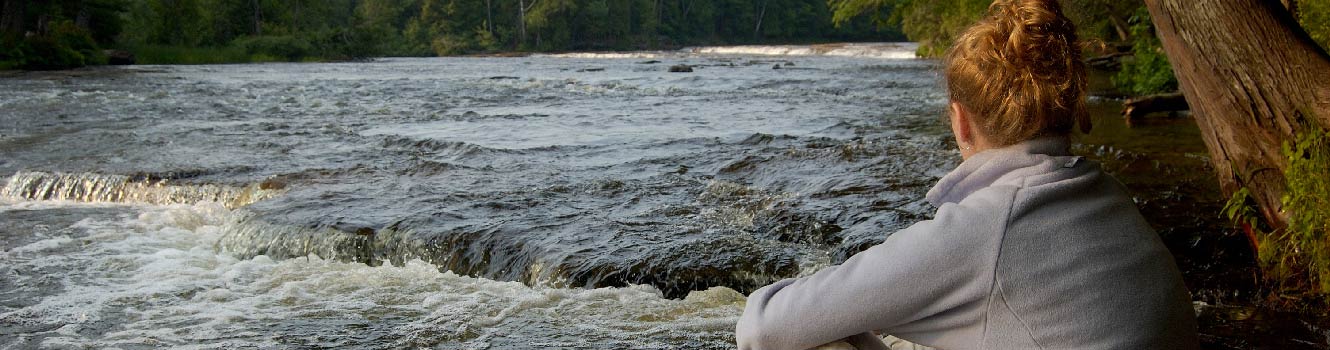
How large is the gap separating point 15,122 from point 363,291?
11966mm

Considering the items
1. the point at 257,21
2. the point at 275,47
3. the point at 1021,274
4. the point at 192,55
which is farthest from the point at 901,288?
the point at 257,21

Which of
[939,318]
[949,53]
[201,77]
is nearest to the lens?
[939,318]

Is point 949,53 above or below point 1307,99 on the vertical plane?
above

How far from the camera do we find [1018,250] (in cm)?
183

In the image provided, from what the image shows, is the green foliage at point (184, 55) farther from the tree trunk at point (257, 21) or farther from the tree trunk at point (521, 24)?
the tree trunk at point (521, 24)

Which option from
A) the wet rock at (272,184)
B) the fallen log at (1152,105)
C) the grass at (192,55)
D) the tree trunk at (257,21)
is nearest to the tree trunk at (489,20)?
the tree trunk at (257,21)

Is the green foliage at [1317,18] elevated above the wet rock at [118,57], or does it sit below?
above

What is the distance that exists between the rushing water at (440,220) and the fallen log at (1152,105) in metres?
1.74

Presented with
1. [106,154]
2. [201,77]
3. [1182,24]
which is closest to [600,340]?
[1182,24]

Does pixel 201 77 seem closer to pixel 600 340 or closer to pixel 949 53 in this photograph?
pixel 600 340

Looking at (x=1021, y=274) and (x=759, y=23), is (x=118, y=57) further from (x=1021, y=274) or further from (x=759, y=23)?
(x=759, y=23)

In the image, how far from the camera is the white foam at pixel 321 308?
5.32 meters

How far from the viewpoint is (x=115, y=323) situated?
5617mm

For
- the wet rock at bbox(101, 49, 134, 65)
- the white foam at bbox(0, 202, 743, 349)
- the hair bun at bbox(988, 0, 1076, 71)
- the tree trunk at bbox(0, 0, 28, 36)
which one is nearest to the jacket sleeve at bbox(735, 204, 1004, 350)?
the hair bun at bbox(988, 0, 1076, 71)
